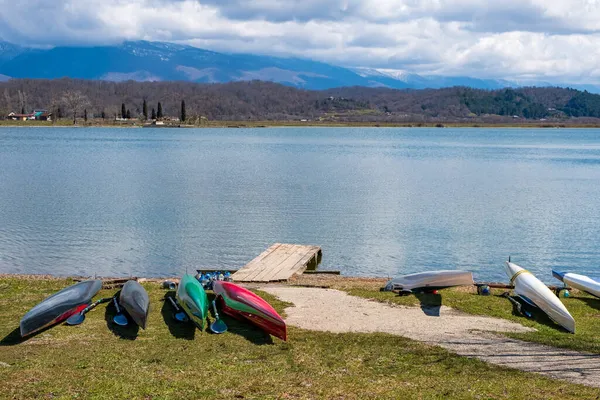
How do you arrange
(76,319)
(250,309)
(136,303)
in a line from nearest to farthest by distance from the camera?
1. (250,309)
2. (76,319)
3. (136,303)

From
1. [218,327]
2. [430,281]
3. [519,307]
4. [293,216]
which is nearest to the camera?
[218,327]

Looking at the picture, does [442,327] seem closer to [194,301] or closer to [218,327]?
[218,327]

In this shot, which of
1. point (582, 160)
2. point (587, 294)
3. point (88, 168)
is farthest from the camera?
Result: point (582, 160)

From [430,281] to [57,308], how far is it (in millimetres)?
9643

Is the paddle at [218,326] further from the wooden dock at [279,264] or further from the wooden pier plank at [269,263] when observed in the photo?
the wooden pier plank at [269,263]

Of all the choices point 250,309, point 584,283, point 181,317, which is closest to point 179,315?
point 181,317

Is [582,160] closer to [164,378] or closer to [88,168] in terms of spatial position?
[88,168]

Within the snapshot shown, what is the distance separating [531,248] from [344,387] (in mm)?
22650

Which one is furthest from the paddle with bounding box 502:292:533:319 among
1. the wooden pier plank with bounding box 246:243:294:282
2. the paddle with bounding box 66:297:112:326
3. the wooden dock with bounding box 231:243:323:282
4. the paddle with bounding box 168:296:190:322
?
the paddle with bounding box 66:297:112:326

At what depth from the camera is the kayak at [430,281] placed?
1958 cm

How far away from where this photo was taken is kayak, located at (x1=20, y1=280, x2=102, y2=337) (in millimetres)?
14859

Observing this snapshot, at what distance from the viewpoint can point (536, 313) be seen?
17781mm

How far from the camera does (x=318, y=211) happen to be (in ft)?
140

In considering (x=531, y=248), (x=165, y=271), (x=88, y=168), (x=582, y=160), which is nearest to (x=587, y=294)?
(x=531, y=248)
